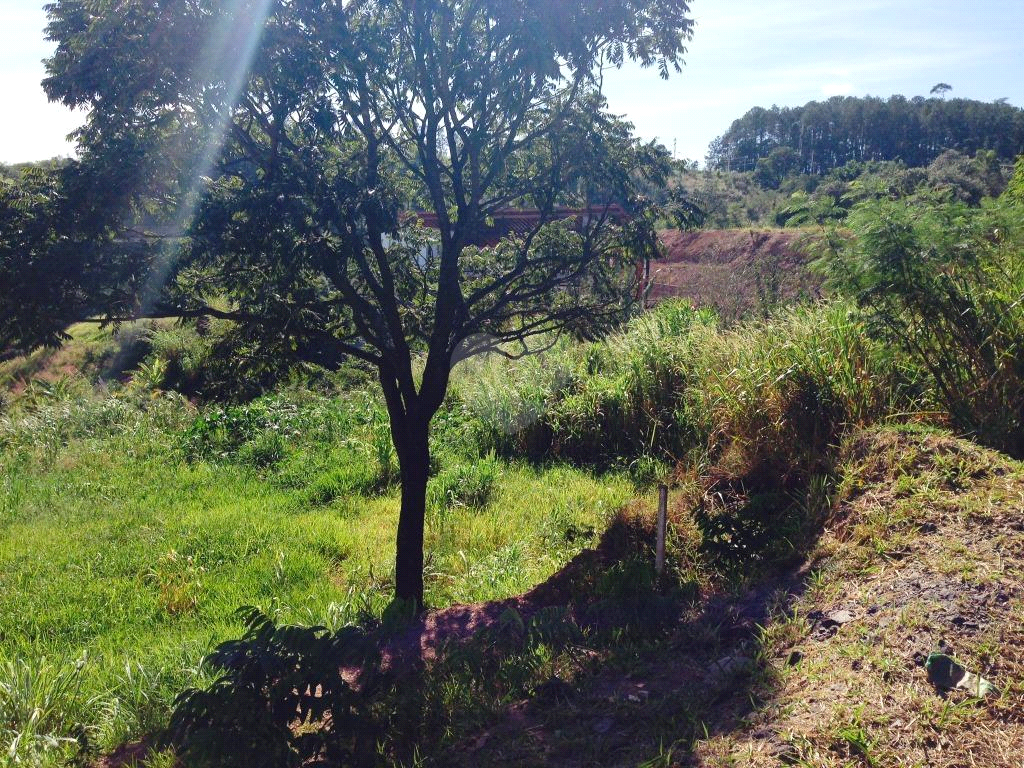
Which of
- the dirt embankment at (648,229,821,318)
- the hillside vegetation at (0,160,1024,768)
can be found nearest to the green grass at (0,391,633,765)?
the hillside vegetation at (0,160,1024,768)

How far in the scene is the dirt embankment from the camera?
1217cm

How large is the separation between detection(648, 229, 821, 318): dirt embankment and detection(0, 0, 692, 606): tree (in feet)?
6.85

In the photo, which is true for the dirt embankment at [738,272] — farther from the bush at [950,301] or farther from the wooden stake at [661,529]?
the wooden stake at [661,529]

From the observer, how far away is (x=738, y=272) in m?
16.0

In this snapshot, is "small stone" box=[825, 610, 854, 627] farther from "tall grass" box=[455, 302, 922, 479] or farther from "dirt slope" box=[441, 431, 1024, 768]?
"tall grass" box=[455, 302, 922, 479]

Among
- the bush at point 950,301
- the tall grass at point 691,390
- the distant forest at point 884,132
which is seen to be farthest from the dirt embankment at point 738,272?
the distant forest at point 884,132

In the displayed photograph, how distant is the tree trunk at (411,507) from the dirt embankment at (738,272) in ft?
10.1

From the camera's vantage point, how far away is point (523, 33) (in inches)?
183

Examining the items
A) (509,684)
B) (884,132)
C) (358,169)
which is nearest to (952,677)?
(509,684)

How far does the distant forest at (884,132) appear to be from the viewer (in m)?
30.4

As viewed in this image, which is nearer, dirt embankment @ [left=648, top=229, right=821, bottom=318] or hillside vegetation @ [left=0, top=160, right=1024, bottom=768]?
hillside vegetation @ [left=0, top=160, right=1024, bottom=768]

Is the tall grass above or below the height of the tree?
below

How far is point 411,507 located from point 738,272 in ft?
39.4

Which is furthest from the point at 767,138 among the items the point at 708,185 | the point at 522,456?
the point at 522,456
